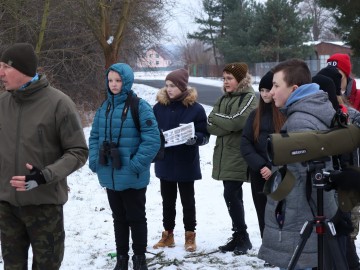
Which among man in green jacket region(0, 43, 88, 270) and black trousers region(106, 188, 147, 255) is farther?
black trousers region(106, 188, 147, 255)

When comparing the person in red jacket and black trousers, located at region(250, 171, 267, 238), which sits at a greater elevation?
the person in red jacket

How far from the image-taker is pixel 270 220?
3406mm

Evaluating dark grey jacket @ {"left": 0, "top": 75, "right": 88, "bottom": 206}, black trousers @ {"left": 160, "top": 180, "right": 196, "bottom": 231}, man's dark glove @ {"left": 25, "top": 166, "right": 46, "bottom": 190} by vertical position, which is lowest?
black trousers @ {"left": 160, "top": 180, "right": 196, "bottom": 231}

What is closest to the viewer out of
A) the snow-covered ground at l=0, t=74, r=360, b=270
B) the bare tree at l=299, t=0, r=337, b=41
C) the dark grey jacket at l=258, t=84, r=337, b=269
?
the dark grey jacket at l=258, t=84, r=337, b=269

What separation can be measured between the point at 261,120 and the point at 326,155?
1.74m

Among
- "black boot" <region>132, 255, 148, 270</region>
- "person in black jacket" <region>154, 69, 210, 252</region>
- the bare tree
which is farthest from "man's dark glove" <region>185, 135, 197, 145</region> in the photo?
the bare tree

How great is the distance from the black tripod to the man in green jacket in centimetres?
147

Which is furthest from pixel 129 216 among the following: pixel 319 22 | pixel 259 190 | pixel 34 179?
pixel 319 22

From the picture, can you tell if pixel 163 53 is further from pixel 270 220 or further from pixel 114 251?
pixel 270 220

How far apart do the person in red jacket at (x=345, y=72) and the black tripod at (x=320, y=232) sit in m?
2.12

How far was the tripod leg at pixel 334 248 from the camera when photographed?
3.04m

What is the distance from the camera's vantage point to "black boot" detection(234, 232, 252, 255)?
543 cm

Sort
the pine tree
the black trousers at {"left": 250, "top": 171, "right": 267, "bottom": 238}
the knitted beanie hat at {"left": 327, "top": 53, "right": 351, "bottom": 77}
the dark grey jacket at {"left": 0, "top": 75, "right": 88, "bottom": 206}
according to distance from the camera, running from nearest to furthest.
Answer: the dark grey jacket at {"left": 0, "top": 75, "right": 88, "bottom": 206}, the black trousers at {"left": 250, "top": 171, "right": 267, "bottom": 238}, the knitted beanie hat at {"left": 327, "top": 53, "right": 351, "bottom": 77}, the pine tree

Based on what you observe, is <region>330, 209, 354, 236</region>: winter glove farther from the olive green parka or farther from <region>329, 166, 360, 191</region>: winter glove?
the olive green parka
